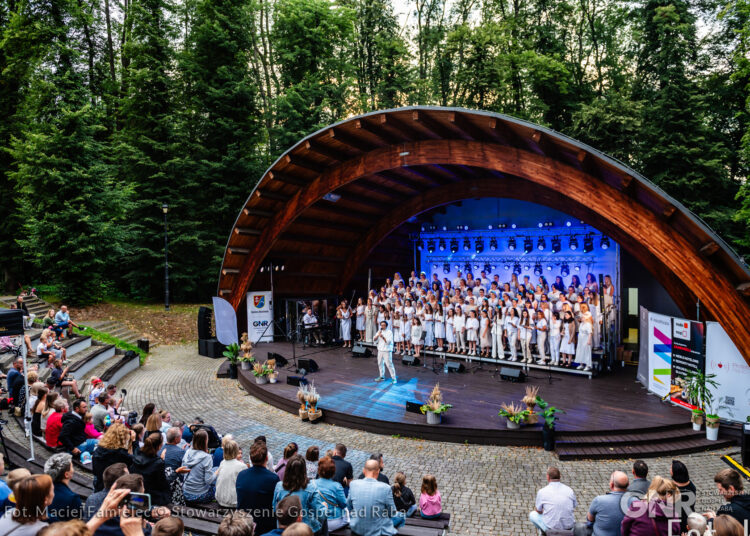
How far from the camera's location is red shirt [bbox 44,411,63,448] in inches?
264

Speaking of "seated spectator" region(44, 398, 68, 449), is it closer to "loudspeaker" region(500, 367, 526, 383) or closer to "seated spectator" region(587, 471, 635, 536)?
"seated spectator" region(587, 471, 635, 536)

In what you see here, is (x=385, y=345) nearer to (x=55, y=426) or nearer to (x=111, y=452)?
(x=55, y=426)

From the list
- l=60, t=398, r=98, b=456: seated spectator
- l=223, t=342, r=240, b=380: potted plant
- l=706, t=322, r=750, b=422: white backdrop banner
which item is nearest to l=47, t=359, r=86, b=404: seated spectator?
l=60, t=398, r=98, b=456: seated spectator

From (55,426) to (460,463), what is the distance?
6774 mm

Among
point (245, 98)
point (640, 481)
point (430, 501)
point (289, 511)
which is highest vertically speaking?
point (245, 98)

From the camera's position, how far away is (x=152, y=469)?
445cm

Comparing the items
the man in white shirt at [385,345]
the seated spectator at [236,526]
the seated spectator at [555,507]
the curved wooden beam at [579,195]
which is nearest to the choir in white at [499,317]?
the man in white shirt at [385,345]

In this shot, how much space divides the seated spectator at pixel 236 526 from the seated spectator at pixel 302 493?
0.93m

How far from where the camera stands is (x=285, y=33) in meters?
26.3

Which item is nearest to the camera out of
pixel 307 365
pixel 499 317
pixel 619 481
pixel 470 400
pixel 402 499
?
pixel 619 481

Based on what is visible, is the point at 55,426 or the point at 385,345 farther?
the point at 385,345

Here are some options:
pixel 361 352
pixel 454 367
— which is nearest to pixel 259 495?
pixel 454 367

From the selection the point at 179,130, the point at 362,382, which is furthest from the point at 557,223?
the point at 179,130

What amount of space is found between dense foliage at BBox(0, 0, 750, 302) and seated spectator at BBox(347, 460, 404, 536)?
1777cm
